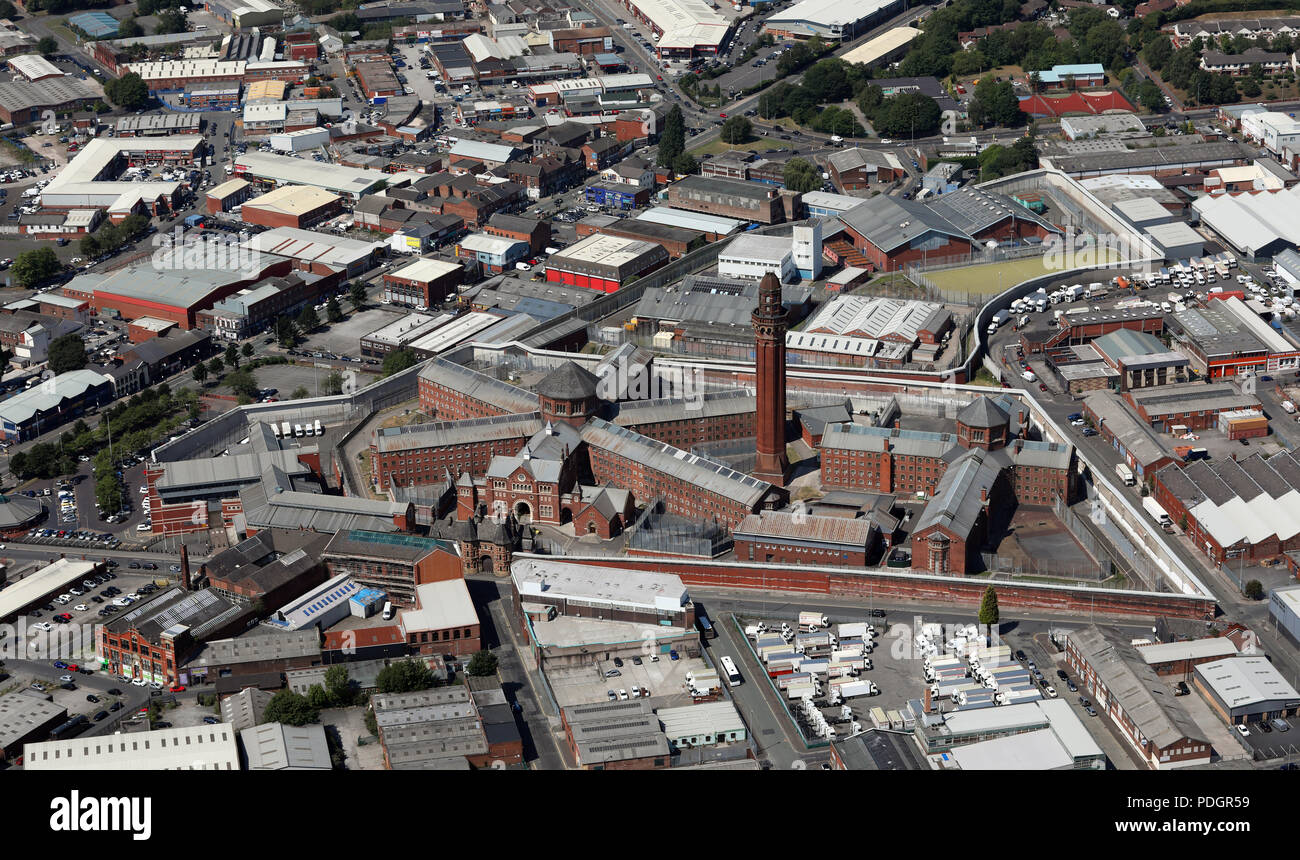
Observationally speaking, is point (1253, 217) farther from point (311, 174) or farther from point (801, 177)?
point (311, 174)

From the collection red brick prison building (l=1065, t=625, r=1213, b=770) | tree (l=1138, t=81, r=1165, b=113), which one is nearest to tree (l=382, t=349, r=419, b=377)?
red brick prison building (l=1065, t=625, r=1213, b=770)

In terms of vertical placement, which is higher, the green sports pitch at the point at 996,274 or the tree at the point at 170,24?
the tree at the point at 170,24

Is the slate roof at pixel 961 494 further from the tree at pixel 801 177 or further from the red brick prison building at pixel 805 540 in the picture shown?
the tree at pixel 801 177

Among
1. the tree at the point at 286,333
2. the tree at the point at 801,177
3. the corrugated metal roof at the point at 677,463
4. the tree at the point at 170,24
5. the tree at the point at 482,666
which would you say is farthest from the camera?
the tree at the point at 170,24

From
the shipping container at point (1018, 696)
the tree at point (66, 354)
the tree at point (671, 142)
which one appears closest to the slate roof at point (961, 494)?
the shipping container at point (1018, 696)

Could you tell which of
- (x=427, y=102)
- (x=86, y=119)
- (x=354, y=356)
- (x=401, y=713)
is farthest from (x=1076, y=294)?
(x=86, y=119)

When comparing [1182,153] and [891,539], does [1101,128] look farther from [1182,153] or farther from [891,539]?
[891,539]

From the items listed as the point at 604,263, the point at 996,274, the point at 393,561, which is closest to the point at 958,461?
the point at 393,561
